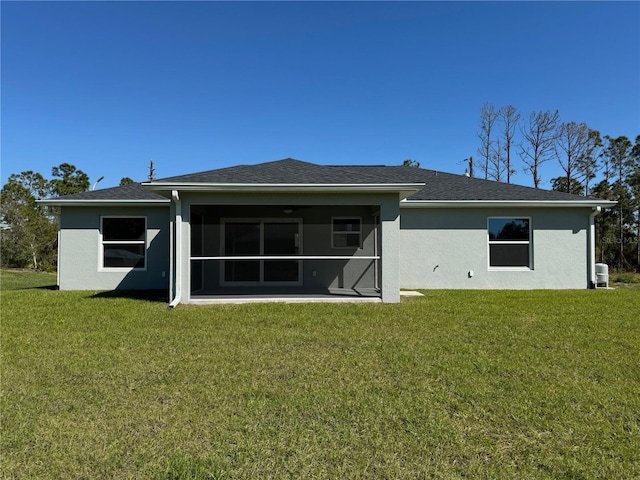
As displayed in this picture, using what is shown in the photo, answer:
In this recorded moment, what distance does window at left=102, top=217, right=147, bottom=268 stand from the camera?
37.1 feet

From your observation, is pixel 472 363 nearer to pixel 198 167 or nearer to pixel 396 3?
pixel 396 3

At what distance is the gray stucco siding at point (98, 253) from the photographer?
11.1m

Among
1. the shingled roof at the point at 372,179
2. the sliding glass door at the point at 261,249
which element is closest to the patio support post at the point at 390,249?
the shingled roof at the point at 372,179

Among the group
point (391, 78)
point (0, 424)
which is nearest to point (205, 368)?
point (0, 424)

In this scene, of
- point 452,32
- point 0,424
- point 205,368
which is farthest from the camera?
point 452,32

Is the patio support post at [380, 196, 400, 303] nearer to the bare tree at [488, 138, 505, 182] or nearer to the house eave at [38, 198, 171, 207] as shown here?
the house eave at [38, 198, 171, 207]

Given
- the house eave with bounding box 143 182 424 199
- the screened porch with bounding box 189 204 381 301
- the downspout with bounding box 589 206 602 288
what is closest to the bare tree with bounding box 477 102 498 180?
the downspout with bounding box 589 206 602 288

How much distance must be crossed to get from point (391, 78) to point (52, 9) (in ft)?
40.3

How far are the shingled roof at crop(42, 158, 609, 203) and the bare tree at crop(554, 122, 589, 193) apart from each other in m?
16.2

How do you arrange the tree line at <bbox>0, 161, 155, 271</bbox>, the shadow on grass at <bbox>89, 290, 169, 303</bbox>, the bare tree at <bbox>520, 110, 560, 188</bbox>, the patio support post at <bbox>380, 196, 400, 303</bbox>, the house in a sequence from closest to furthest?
1. the patio support post at <bbox>380, 196, 400, 303</bbox>
2. the shadow on grass at <bbox>89, 290, 169, 303</bbox>
3. the house
4. the tree line at <bbox>0, 161, 155, 271</bbox>
5. the bare tree at <bbox>520, 110, 560, 188</bbox>

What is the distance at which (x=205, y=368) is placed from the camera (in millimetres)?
4102

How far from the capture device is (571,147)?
992 inches

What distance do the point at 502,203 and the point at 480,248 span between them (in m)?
1.48

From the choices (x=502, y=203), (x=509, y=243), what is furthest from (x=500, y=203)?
(x=509, y=243)
